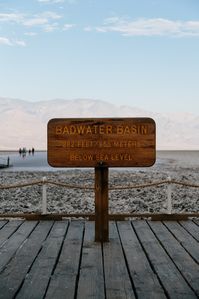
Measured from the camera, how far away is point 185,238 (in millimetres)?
8688

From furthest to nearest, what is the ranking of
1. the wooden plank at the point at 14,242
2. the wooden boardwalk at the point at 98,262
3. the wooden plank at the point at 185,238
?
1. the wooden plank at the point at 185,238
2. the wooden plank at the point at 14,242
3. the wooden boardwalk at the point at 98,262

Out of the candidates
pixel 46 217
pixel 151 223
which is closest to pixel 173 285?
pixel 151 223

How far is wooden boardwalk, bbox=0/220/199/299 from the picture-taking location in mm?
5469

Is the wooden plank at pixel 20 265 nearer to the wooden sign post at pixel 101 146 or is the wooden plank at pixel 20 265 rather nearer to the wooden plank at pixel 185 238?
the wooden sign post at pixel 101 146

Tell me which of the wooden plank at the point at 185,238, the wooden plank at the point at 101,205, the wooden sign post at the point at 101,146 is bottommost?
the wooden plank at the point at 185,238

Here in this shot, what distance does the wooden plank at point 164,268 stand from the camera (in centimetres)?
542

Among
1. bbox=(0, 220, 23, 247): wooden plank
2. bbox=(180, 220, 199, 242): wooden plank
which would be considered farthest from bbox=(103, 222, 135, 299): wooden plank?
bbox=(0, 220, 23, 247): wooden plank

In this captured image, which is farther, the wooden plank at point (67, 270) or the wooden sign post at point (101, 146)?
the wooden sign post at point (101, 146)

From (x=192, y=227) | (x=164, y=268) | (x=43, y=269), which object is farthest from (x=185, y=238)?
(x=43, y=269)

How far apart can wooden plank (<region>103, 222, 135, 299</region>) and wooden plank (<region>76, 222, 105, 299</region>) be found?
0.09 metres

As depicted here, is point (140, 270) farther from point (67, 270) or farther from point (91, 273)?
point (67, 270)

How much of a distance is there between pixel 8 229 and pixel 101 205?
8.05 ft

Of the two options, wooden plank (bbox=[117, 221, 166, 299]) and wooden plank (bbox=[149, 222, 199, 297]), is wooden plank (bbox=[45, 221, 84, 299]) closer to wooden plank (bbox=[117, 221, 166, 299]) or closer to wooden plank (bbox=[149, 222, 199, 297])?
wooden plank (bbox=[117, 221, 166, 299])

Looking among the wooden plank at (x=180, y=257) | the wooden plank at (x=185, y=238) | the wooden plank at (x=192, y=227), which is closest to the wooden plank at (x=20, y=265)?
the wooden plank at (x=180, y=257)
